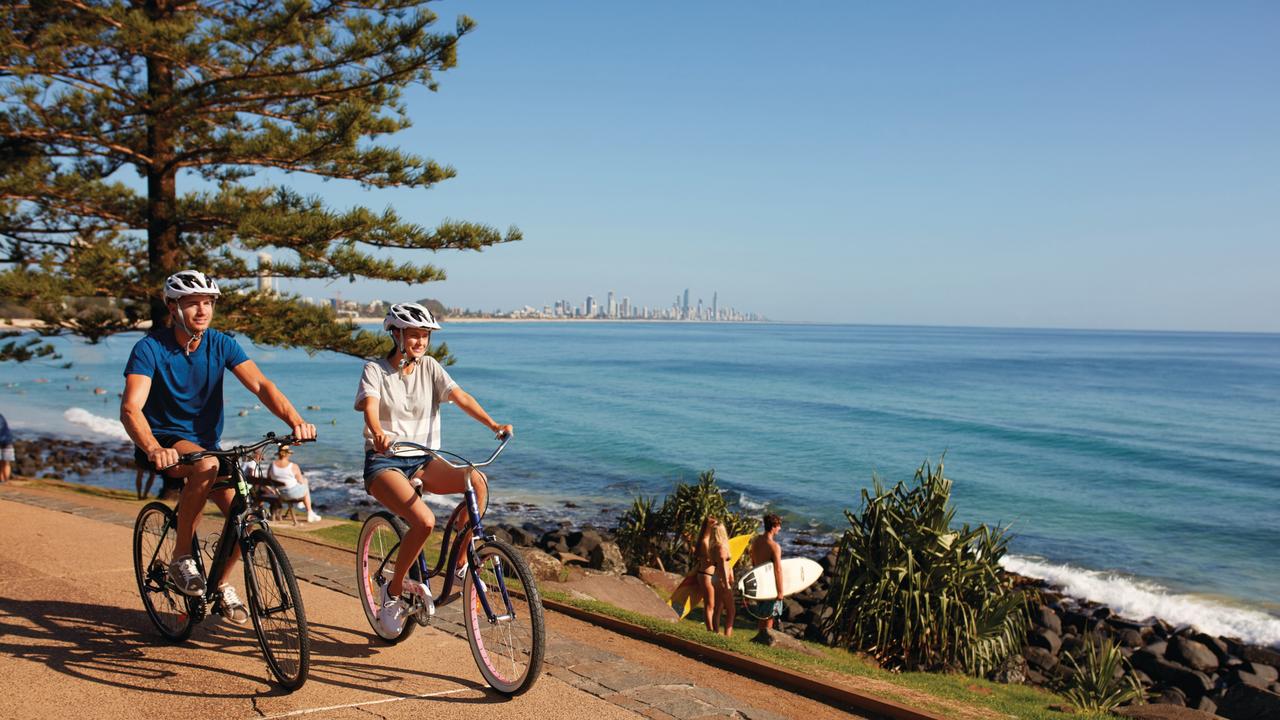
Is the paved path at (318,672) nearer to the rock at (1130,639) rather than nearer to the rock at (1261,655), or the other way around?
the rock at (1130,639)

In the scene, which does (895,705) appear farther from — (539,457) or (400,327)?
(539,457)

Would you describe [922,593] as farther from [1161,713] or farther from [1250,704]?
[1250,704]

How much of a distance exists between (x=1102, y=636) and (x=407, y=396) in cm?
1299

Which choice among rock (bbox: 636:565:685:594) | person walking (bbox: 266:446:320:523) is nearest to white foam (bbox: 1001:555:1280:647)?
rock (bbox: 636:565:685:594)

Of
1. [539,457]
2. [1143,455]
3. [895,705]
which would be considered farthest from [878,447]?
[895,705]

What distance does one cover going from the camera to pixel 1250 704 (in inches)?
397

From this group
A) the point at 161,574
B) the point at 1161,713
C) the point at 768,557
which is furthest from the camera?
the point at 768,557

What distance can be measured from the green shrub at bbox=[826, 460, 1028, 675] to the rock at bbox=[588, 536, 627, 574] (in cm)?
387

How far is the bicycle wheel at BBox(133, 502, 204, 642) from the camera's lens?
5023 millimetres

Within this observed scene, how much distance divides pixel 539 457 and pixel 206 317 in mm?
26826

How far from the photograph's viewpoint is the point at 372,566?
5367 mm

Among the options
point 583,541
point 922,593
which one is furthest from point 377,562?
point 583,541

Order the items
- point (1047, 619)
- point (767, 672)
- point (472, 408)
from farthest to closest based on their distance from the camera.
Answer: point (1047, 619), point (767, 672), point (472, 408)

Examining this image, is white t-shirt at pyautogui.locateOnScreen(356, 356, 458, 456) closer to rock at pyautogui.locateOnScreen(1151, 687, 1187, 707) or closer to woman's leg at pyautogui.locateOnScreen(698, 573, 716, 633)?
woman's leg at pyautogui.locateOnScreen(698, 573, 716, 633)
